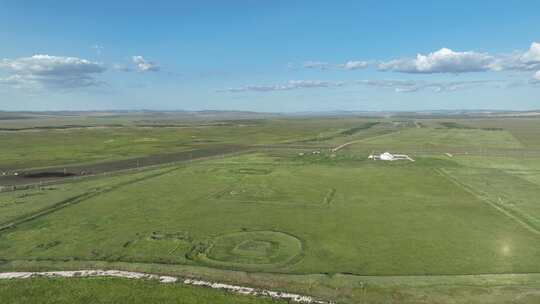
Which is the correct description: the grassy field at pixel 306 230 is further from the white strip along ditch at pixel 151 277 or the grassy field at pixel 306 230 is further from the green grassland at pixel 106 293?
the white strip along ditch at pixel 151 277

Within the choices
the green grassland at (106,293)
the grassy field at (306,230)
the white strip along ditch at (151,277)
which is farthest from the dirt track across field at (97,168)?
the green grassland at (106,293)

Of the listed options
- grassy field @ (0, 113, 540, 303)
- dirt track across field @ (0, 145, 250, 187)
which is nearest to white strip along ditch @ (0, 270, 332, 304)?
grassy field @ (0, 113, 540, 303)

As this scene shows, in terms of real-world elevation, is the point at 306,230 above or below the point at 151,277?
above

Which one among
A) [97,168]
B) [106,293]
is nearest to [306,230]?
[106,293]

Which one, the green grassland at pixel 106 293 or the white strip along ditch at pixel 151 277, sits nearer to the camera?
the green grassland at pixel 106 293

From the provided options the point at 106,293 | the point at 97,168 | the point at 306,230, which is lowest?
the point at 106,293

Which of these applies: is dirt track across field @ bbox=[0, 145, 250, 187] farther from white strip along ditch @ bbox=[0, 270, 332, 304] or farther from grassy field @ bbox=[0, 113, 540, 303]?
white strip along ditch @ bbox=[0, 270, 332, 304]

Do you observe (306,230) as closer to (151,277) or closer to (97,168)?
(151,277)

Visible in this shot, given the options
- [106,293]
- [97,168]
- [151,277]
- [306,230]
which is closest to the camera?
[106,293]
